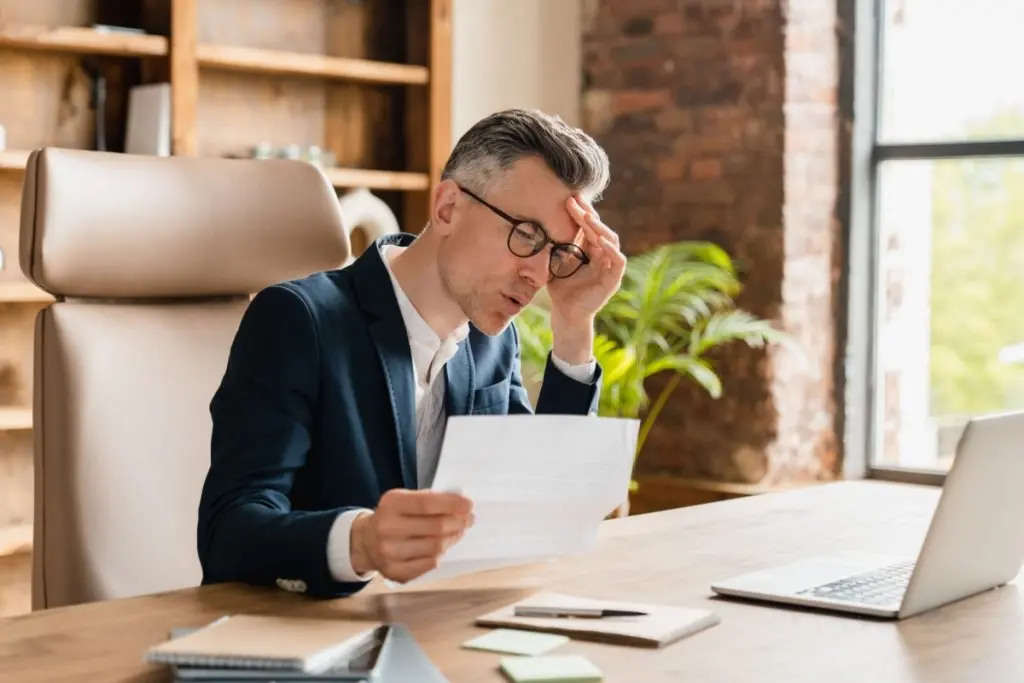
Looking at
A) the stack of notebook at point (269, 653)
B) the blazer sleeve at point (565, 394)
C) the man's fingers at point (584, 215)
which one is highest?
the man's fingers at point (584, 215)

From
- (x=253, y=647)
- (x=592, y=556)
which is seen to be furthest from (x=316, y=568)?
(x=592, y=556)

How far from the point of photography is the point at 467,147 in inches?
73.1

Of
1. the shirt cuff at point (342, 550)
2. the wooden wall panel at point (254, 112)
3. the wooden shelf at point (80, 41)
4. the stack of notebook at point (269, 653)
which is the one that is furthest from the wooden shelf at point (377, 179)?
the stack of notebook at point (269, 653)

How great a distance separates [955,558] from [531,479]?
1.51 ft

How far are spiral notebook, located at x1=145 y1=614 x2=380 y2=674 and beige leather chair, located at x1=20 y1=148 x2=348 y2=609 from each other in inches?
27.5

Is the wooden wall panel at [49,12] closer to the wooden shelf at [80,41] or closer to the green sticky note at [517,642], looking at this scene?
the wooden shelf at [80,41]

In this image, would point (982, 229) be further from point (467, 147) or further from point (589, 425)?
point (589, 425)

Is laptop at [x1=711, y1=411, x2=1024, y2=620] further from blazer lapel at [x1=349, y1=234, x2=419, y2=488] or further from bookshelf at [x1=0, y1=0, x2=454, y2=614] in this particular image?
bookshelf at [x1=0, y1=0, x2=454, y2=614]

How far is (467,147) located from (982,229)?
2571 millimetres

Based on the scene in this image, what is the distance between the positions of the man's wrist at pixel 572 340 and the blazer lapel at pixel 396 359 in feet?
0.88

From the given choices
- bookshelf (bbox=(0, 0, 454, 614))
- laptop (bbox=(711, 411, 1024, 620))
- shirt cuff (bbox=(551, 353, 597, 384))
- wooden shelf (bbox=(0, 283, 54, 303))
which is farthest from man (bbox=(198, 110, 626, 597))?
bookshelf (bbox=(0, 0, 454, 614))

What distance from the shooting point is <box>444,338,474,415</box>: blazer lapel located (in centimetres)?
193

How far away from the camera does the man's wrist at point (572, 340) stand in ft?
6.63

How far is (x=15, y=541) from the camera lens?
10.4 feet
